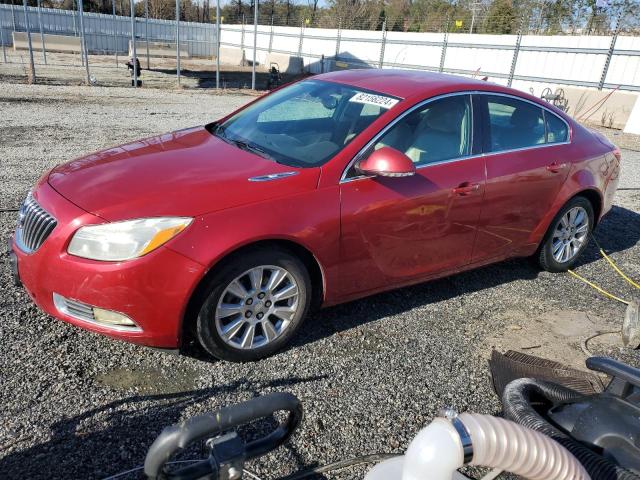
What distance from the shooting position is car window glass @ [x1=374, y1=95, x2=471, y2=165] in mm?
3707

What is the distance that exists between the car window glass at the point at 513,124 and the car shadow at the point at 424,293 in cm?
124

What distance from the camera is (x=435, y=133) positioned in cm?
387

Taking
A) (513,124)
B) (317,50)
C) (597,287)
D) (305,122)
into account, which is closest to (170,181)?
(305,122)

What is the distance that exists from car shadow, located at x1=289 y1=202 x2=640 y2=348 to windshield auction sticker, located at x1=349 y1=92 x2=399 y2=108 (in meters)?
1.50

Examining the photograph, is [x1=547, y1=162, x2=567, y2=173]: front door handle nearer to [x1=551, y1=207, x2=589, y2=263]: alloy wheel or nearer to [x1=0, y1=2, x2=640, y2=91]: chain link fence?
[x1=551, y1=207, x2=589, y2=263]: alloy wheel

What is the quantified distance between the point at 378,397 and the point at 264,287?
0.93 meters

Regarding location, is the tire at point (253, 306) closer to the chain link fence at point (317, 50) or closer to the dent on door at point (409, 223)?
the dent on door at point (409, 223)

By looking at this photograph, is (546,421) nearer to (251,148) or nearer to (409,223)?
(409,223)

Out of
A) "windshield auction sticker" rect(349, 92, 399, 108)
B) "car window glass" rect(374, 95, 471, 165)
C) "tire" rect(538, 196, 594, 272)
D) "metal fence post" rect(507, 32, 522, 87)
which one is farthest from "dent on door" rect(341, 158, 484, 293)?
"metal fence post" rect(507, 32, 522, 87)

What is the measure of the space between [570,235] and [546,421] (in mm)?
3080

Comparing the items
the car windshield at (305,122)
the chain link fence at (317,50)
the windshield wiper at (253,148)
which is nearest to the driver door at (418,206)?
the car windshield at (305,122)

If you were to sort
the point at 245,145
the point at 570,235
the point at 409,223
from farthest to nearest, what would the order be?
the point at 570,235
the point at 245,145
the point at 409,223

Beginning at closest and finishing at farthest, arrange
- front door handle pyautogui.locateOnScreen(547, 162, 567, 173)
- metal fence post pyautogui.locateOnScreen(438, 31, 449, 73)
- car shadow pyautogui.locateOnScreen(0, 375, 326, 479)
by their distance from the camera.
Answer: car shadow pyautogui.locateOnScreen(0, 375, 326, 479) < front door handle pyautogui.locateOnScreen(547, 162, 567, 173) < metal fence post pyautogui.locateOnScreen(438, 31, 449, 73)

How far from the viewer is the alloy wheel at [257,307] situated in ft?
10.2
